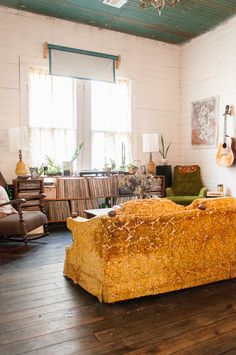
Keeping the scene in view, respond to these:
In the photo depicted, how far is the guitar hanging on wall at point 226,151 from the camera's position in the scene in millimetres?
5824

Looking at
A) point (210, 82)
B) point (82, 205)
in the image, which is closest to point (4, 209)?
point (82, 205)

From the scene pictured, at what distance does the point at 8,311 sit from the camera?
2.49m

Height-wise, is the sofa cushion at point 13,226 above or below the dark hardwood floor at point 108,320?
above

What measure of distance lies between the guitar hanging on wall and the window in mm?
1810

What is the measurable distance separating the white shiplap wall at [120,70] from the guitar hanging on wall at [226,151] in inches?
53.3

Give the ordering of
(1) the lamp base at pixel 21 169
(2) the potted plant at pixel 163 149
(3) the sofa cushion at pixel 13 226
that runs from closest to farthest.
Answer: (3) the sofa cushion at pixel 13 226
(1) the lamp base at pixel 21 169
(2) the potted plant at pixel 163 149

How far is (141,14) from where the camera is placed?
577 centimetres

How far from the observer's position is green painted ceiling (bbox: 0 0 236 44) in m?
5.39

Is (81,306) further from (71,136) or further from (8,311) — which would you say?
(71,136)

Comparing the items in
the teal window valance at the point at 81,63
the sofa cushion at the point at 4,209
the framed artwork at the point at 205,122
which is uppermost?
the teal window valance at the point at 81,63

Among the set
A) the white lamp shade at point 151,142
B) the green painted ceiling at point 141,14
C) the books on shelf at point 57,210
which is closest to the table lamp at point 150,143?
the white lamp shade at point 151,142

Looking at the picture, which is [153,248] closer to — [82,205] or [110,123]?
[82,205]

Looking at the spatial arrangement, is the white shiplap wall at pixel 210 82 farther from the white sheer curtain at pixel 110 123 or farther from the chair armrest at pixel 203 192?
the white sheer curtain at pixel 110 123

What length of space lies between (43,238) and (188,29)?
4.83m
